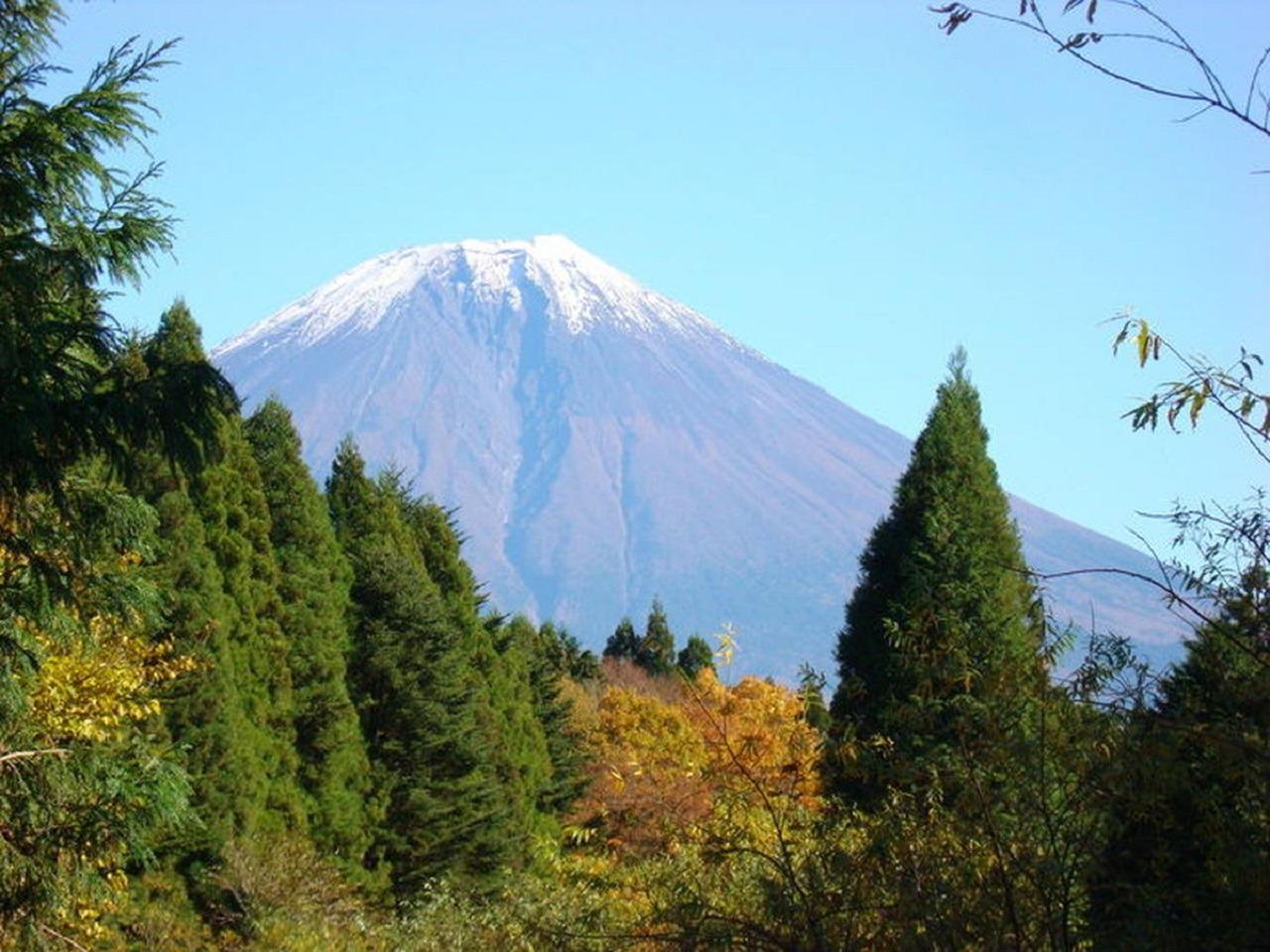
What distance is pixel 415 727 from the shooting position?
27688 mm

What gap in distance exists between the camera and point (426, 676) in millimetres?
28000

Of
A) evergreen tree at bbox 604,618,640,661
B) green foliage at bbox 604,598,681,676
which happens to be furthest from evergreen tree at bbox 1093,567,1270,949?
evergreen tree at bbox 604,618,640,661

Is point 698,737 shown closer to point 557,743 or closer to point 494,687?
point 494,687

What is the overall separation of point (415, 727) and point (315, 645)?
3.57m

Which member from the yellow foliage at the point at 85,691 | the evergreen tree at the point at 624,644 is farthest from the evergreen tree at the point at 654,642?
the yellow foliage at the point at 85,691

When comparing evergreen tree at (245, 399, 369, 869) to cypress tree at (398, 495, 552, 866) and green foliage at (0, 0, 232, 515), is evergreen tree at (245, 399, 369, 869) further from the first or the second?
green foliage at (0, 0, 232, 515)

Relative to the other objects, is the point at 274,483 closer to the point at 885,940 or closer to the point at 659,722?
the point at 659,722

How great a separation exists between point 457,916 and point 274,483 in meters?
9.12

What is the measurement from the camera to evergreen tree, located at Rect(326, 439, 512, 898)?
89.6 ft

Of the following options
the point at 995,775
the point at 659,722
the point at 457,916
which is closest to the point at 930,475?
the point at 457,916

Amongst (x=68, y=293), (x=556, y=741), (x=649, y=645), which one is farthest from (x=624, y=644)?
(x=68, y=293)

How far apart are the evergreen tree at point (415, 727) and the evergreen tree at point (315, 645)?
3.12 feet

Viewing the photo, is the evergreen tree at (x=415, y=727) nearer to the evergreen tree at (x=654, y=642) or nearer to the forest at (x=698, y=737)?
the forest at (x=698, y=737)

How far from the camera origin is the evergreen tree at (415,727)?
27.3 m
